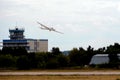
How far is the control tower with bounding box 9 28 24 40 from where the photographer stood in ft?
631

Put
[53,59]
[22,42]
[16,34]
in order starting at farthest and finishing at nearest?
[16,34], [22,42], [53,59]

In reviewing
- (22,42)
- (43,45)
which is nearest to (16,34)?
(22,42)

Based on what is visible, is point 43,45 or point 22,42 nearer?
point 22,42

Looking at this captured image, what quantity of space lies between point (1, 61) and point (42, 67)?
46.6ft

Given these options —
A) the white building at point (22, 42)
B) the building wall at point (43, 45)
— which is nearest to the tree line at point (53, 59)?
the white building at point (22, 42)

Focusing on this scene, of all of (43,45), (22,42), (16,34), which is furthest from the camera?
(43,45)

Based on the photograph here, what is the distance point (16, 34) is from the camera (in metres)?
192

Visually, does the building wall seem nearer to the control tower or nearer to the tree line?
the control tower

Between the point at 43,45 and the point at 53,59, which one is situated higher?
the point at 43,45

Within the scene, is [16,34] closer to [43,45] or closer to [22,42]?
[22,42]

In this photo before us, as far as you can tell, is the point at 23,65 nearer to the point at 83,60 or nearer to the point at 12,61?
the point at 12,61

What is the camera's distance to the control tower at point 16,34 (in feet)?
631

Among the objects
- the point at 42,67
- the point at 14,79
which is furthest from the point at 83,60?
the point at 14,79

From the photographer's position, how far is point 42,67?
8075cm
